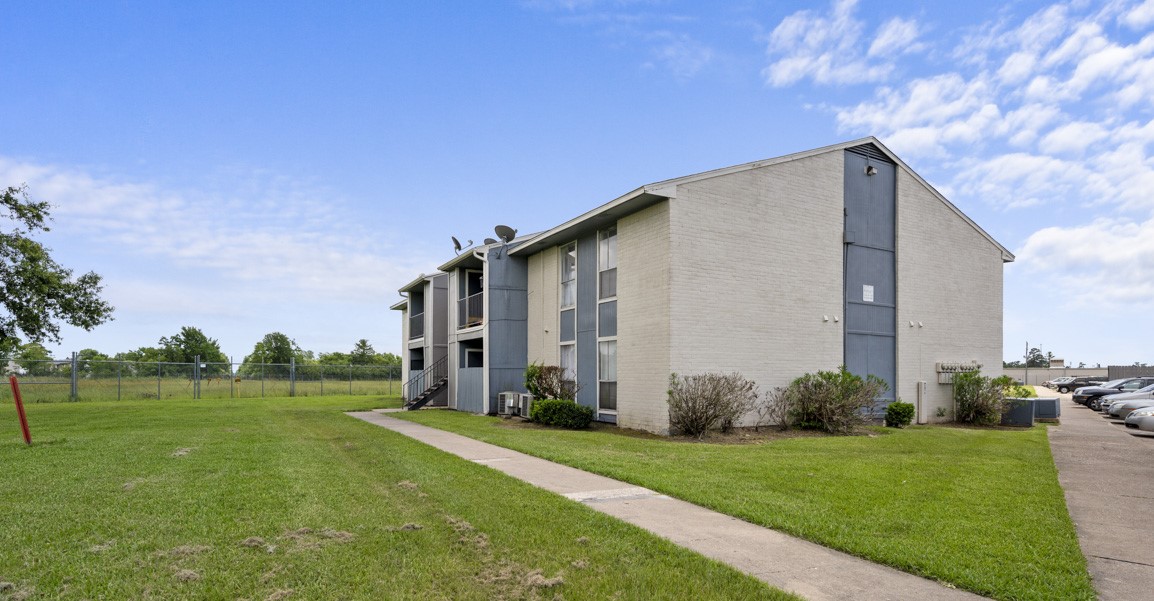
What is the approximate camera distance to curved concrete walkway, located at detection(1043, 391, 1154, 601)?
499 cm

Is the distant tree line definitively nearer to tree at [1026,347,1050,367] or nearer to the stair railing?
the stair railing

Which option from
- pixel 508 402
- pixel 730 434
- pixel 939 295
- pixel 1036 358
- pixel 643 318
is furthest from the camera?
pixel 1036 358

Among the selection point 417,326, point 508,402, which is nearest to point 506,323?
point 508,402

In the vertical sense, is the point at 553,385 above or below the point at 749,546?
above

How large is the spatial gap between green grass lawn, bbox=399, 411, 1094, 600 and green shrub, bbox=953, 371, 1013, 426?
5.33 m

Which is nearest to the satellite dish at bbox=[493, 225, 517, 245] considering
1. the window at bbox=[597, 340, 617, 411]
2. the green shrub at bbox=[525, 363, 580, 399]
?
the green shrub at bbox=[525, 363, 580, 399]

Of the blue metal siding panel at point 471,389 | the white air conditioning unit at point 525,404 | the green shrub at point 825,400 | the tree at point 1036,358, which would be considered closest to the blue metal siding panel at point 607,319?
the white air conditioning unit at point 525,404

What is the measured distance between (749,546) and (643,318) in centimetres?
1061

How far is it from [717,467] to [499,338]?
13494mm

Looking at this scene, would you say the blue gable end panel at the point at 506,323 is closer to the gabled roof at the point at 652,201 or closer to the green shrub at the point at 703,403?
the gabled roof at the point at 652,201

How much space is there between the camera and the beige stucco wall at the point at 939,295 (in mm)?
19391

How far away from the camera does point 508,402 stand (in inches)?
837

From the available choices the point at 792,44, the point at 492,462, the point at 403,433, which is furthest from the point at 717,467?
the point at 792,44

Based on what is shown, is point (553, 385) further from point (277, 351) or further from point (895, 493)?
point (277, 351)
